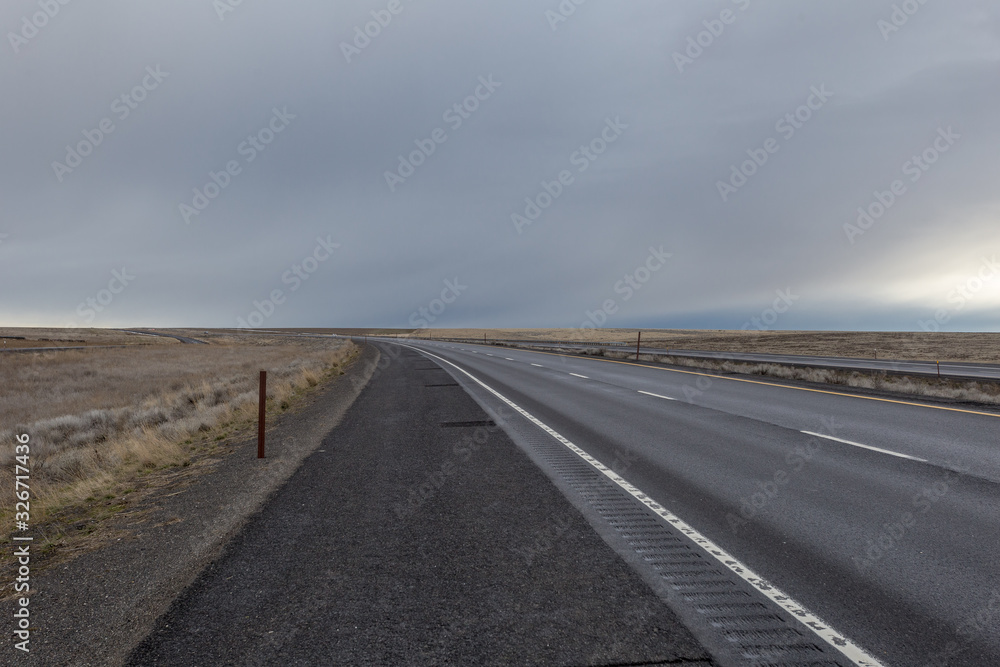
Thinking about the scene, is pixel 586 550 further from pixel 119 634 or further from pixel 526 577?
pixel 119 634

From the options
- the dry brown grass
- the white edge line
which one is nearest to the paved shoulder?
the white edge line

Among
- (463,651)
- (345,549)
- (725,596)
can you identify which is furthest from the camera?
(345,549)

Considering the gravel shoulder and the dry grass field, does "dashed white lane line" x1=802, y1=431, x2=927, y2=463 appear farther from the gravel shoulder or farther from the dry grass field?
the dry grass field

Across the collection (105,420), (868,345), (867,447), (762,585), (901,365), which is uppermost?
(868,345)

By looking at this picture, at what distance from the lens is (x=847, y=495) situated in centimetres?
538

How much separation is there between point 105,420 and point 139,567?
12.3 meters

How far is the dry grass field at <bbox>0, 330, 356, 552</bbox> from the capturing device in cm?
731

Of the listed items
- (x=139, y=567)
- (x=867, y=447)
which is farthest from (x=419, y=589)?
(x=867, y=447)

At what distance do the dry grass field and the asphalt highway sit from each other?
6.01 meters

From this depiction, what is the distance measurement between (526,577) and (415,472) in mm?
3180

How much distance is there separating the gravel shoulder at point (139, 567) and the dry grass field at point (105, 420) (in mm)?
1201

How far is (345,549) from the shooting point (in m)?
4.14

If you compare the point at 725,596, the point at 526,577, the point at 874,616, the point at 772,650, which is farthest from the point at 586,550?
the point at 874,616

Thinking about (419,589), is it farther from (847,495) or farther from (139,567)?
(847,495)
